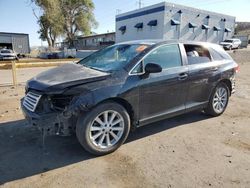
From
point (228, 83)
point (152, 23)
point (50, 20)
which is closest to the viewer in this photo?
point (228, 83)

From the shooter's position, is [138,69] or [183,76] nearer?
[138,69]

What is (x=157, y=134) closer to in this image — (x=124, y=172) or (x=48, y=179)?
(x=124, y=172)

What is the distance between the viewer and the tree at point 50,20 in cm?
4144

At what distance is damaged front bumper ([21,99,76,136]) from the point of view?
307cm

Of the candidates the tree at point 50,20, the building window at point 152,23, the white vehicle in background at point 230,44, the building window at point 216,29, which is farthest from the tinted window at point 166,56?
the tree at point 50,20

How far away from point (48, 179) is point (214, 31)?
132ft

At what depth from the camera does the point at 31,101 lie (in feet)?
11.0

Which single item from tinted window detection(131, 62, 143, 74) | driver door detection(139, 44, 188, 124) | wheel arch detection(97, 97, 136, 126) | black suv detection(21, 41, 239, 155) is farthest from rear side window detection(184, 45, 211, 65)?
wheel arch detection(97, 97, 136, 126)

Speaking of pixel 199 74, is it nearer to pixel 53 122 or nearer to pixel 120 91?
pixel 120 91

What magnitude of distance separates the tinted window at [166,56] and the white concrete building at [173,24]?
89.2 ft

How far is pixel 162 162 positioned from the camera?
3291 mm

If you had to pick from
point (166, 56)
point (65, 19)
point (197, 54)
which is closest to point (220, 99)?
point (197, 54)

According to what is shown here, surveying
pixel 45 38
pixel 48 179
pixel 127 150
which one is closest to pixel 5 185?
pixel 48 179

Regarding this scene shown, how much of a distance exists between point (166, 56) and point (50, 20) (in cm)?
4241
